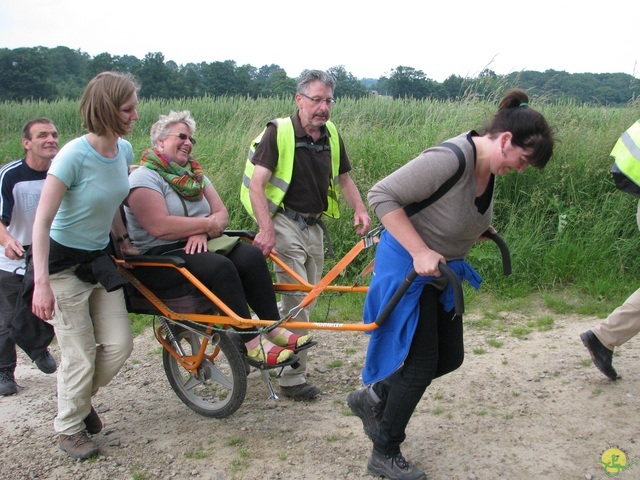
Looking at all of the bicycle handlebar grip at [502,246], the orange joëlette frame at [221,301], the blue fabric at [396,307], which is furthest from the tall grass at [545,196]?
the blue fabric at [396,307]

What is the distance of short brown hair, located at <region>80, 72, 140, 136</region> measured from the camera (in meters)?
3.60

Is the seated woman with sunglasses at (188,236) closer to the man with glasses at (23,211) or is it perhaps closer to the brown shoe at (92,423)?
the brown shoe at (92,423)

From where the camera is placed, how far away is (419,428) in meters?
4.06

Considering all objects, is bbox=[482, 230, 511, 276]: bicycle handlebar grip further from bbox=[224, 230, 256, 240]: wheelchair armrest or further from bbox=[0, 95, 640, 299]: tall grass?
bbox=[0, 95, 640, 299]: tall grass

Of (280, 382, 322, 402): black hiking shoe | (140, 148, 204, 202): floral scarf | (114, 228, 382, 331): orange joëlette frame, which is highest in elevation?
(140, 148, 204, 202): floral scarf

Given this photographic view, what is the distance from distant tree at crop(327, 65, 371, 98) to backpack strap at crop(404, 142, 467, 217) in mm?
10672

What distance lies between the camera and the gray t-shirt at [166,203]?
411cm

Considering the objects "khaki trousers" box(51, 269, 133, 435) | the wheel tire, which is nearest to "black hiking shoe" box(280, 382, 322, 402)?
the wheel tire

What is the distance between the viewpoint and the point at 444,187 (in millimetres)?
2986

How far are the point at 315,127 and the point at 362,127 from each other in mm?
5694

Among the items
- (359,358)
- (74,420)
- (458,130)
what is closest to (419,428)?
(359,358)

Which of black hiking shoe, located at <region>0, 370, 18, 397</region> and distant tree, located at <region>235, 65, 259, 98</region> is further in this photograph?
distant tree, located at <region>235, 65, 259, 98</region>

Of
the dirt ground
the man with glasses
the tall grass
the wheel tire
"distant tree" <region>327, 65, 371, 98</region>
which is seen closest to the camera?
the dirt ground

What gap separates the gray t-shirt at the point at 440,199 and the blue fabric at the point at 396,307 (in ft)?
0.48
